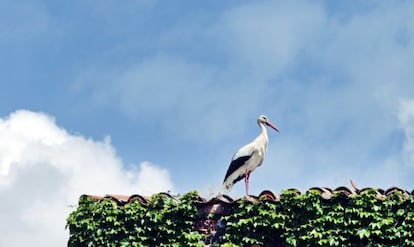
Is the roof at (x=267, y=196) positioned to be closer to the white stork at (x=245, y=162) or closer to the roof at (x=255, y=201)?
the roof at (x=255, y=201)

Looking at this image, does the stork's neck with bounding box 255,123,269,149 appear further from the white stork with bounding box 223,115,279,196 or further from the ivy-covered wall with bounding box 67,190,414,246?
the ivy-covered wall with bounding box 67,190,414,246

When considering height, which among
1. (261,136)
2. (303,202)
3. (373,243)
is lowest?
(373,243)

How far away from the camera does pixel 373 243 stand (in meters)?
10.6

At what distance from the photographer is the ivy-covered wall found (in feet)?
34.9

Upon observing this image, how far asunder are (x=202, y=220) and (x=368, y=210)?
8.27 feet

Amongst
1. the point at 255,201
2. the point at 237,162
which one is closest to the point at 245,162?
the point at 237,162

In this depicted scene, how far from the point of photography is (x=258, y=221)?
1113cm

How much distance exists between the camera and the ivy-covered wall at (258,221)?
10625 mm

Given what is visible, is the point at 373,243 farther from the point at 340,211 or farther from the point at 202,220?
the point at 202,220

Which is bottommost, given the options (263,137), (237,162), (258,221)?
(258,221)

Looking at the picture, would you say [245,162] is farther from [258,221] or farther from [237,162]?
[258,221]

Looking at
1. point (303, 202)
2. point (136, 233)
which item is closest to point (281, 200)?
point (303, 202)

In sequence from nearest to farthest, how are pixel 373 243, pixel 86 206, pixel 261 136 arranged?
pixel 373 243
pixel 86 206
pixel 261 136

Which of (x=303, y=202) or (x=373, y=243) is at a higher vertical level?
(x=303, y=202)
